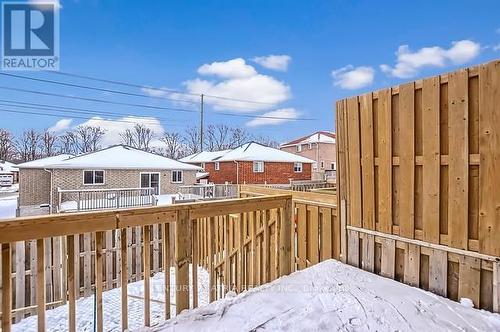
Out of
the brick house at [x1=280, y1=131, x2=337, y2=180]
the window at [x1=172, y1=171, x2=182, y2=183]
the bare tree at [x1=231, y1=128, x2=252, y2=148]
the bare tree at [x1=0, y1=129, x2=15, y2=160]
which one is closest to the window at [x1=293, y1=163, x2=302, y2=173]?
the brick house at [x1=280, y1=131, x2=337, y2=180]

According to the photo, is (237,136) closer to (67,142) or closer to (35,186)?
(67,142)

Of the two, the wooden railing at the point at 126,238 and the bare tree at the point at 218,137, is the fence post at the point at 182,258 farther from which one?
the bare tree at the point at 218,137

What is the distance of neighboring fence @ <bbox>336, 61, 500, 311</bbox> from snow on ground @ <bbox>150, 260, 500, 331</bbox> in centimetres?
24

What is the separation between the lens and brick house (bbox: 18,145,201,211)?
49.9ft

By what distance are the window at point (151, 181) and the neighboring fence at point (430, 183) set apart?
15354mm

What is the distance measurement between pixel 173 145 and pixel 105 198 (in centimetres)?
2448

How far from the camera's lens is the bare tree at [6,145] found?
94.9ft

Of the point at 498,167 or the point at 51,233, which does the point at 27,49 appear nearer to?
the point at 51,233

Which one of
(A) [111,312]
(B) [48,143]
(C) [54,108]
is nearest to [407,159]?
(A) [111,312]

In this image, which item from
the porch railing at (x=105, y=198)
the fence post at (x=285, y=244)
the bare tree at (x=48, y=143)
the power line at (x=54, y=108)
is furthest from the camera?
the bare tree at (x=48, y=143)

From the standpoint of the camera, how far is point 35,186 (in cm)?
1692

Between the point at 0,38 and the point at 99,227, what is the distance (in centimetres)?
539

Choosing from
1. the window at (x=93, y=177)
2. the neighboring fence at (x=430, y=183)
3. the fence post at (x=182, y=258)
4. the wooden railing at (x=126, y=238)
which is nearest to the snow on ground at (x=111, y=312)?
the fence post at (x=182, y=258)

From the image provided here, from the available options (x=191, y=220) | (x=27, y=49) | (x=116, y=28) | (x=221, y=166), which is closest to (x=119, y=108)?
(x=221, y=166)
